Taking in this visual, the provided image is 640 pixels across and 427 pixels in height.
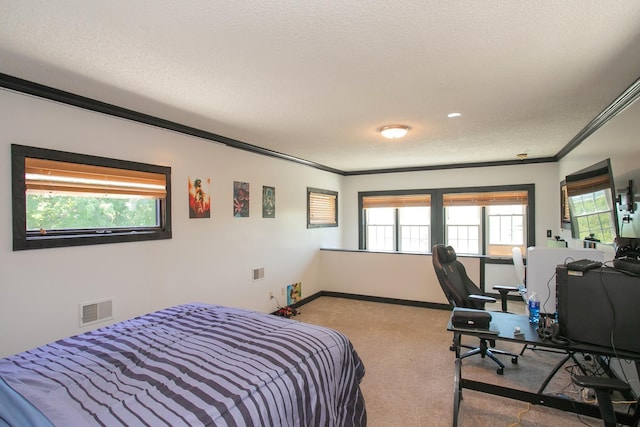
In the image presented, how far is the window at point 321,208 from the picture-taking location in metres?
5.75

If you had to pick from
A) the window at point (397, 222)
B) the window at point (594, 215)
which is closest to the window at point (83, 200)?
the window at point (594, 215)

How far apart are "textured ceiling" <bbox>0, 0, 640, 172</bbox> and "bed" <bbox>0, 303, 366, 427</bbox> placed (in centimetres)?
166

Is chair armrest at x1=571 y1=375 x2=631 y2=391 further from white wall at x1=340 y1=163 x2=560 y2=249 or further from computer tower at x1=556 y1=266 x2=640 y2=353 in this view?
white wall at x1=340 y1=163 x2=560 y2=249

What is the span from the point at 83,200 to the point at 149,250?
2.25ft

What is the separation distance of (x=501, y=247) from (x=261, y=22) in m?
5.74

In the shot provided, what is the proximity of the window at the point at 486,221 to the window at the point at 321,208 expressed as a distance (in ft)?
7.06

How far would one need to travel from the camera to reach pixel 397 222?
6.71 meters

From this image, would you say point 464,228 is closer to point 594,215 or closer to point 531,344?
point 594,215

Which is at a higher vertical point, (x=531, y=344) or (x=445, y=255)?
(x=445, y=255)

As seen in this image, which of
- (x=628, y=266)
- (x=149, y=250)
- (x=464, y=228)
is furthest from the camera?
(x=464, y=228)

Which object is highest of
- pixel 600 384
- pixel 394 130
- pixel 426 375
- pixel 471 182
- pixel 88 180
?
pixel 394 130

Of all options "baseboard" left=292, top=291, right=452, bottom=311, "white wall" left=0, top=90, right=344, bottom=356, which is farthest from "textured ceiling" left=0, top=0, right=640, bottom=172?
"baseboard" left=292, top=291, right=452, bottom=311

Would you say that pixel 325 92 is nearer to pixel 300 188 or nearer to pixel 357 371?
pixel 357 371

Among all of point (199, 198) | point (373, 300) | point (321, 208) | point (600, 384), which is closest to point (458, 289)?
point (600, 384)
